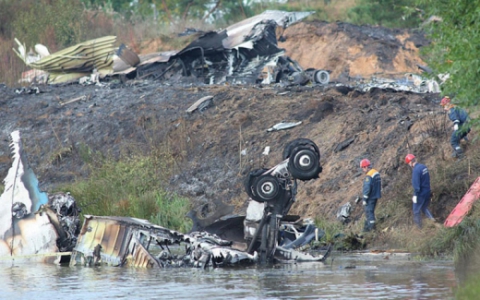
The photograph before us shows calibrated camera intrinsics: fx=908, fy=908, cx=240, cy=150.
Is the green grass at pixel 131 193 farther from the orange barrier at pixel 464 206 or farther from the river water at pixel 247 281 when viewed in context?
the orange barrier at pixel 464 206

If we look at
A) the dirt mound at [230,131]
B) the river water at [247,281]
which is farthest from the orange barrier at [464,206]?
the river water at [247,281]

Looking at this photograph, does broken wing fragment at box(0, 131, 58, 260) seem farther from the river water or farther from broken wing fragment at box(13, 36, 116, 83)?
broken wing fragment at box(13, 36, 116, 83)

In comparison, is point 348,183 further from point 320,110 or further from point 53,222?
point 53,222

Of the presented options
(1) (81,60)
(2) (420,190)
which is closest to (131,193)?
(2) (420,190)

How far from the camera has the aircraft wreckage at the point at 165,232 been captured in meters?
15.3

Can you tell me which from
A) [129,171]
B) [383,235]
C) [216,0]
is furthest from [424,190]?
[216,0]

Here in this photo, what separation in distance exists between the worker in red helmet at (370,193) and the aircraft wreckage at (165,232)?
2.40 m

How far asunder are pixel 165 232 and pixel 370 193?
5.15 m

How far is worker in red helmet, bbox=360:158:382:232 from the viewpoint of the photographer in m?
18.7

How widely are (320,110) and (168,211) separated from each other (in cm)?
613

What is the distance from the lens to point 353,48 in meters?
41.4

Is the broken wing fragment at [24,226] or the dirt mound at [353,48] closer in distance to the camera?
the broken wing fragment at [24,226]

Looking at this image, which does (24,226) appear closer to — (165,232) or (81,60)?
(165,232)

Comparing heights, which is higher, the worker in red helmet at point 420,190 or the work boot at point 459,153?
the work boot at point 459,153
